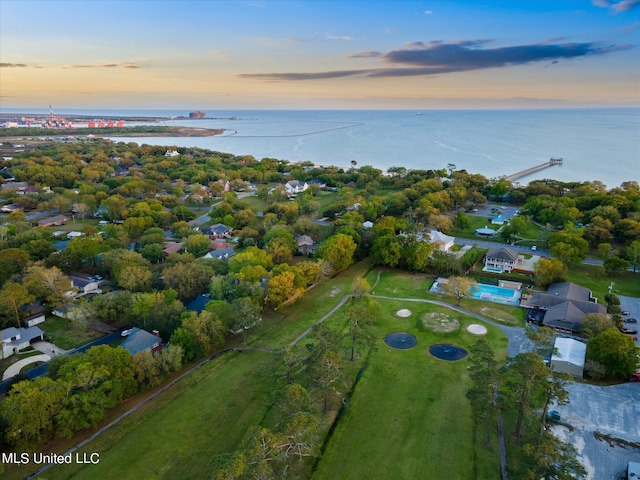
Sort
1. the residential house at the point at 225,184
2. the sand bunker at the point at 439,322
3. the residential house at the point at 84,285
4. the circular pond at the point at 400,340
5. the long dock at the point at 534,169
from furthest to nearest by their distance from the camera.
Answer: the long dock at the point at 534,169
the residential house at the point at 225,184
the residential house at the point at 84,285
the sand bunker at the point at 439,322
the circular pond at the point at 400,340

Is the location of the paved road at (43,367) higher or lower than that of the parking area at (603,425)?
higher

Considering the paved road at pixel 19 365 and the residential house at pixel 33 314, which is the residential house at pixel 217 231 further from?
the paved road at pixel 19 365

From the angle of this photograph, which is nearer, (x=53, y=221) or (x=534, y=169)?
(x=53, y=221)

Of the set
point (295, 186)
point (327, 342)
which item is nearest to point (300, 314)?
point (327, 342)

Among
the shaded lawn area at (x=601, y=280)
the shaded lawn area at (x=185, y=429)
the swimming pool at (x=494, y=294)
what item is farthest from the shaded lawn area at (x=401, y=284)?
the shaded lawn area at (x=185, y=429)

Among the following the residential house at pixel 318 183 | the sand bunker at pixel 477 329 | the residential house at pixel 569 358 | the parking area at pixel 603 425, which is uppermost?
the residential house at pixel 569 358

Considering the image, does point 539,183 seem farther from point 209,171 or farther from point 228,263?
point 209,171

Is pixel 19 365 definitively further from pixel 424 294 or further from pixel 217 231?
pixel 424 294
